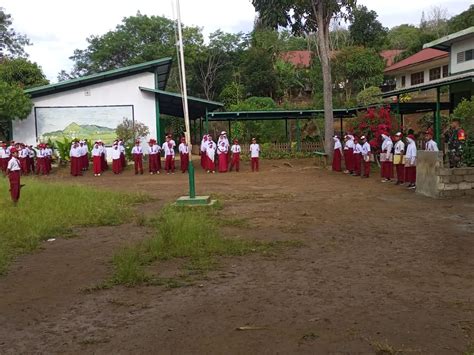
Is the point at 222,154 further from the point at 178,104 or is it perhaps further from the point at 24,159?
the point at 178,104

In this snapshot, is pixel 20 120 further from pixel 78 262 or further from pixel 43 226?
pixel 78 262

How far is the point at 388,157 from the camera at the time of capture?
1602 centimetres

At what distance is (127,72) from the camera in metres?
26.5

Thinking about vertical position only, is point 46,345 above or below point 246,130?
below

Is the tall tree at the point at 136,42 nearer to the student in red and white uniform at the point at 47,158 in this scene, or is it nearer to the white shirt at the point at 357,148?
the student in red and white uniform at the point at 47,158

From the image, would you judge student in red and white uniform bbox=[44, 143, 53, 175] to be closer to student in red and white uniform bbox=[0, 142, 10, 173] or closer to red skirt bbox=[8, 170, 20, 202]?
student in red and white uniform bbox=[0, 142, 10, 173]

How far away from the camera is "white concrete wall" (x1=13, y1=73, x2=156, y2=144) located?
86.5ft

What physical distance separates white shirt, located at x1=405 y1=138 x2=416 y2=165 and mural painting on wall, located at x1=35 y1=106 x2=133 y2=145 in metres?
16.2

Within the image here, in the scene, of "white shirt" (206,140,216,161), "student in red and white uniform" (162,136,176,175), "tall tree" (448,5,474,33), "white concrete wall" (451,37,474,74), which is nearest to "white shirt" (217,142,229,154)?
"white shirt" (206,140,216,161)

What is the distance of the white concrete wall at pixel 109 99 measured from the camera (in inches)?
1038

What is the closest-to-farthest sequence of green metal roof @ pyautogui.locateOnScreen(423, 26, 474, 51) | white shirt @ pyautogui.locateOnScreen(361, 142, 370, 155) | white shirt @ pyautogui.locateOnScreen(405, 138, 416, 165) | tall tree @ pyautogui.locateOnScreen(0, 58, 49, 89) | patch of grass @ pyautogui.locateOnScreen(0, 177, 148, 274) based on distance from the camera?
patch of grass @ pyautogui.locateOnScreen(0, 177, 148, 274)
white shirt @ pyautogui.locateOnScreen(405, 138, 416, 165)
white shirt @ pyautogui.locateOnScreen(361, 142, 370, 155)
green metal roof @ pyautogui.locateOnScreen(423, 26, 474, 51)
tall tree @ pyautogui.locateOnScreen(0, 58, 49, 89)

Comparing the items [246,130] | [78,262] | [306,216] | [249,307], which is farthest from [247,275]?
[246,130]

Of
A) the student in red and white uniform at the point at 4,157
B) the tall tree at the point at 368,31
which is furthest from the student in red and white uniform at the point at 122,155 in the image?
the tall tree at the point at 368,31

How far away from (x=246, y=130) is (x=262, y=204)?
21602 mm
